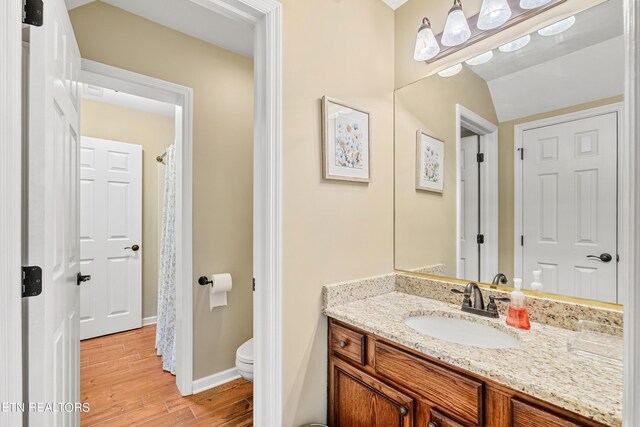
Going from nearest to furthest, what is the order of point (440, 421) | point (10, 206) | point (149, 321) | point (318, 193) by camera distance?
point (10, 206) < point (440, 421) < point (318, 193) < point (149, 321)

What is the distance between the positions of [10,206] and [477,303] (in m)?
1.71

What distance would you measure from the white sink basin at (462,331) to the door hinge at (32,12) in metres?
1.72

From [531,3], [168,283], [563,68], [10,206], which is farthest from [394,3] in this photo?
[168,283]

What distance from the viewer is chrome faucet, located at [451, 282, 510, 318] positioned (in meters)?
1.30

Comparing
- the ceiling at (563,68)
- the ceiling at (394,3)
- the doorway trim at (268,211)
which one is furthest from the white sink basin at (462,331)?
the ceiling at (394,3)

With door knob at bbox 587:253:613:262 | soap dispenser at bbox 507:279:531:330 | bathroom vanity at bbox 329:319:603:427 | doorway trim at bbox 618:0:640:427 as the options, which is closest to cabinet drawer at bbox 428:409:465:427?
bathroom vanity at bbox 329:319:603:427

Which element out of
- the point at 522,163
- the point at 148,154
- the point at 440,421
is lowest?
the point at 440,421

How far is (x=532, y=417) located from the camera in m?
0.80

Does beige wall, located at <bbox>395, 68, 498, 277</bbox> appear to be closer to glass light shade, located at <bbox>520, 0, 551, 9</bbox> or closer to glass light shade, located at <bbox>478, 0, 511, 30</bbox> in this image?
glass light shade, located at <bbox>478, 0, 511, 30</bbox>

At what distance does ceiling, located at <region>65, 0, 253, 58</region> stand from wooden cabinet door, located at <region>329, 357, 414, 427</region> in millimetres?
1969

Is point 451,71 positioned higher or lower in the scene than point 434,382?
higher

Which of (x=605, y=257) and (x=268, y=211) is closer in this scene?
(x=605, y=257)

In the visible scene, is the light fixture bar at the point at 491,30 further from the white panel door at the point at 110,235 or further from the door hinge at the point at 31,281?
the white panel door at the point at 110,235

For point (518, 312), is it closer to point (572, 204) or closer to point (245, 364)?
point (572, 204)
